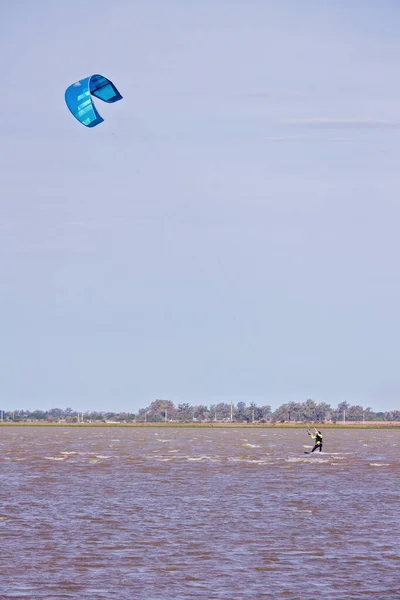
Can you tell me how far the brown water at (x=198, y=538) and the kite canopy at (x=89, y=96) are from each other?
49.2 ft

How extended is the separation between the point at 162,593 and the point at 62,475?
28353 mm

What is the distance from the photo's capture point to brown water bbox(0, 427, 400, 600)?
61.3 ft

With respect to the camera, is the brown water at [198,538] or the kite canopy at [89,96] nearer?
the brown water at [198,538]

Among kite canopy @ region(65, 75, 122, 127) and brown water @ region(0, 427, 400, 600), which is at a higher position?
kite canopy @ region(65, 75, 122, 127)

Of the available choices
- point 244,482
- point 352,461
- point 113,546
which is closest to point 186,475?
point 244,482

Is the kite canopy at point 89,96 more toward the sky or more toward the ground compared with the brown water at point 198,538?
more toward the sky

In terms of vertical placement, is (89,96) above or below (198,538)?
above

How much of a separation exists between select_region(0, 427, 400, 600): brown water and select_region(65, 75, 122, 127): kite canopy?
1501cm

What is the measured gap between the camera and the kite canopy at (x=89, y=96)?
41.1 m

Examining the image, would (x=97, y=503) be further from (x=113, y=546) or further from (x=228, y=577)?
(x=228, y=577)

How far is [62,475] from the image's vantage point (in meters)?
Result: 45.8

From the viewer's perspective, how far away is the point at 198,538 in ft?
80.4

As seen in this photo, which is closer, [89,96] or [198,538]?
[198,538]

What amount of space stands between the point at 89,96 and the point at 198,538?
22.2m
